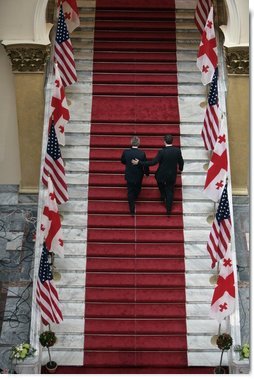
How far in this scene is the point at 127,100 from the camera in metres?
19.4

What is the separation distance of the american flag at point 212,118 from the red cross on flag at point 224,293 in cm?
326

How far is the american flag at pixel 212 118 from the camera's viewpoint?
17484mm

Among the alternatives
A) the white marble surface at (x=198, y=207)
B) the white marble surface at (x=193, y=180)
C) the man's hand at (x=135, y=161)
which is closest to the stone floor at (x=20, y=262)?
the white marble surface at (x=198, y=207)

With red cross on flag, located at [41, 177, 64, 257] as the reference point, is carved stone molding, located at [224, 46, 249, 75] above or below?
above

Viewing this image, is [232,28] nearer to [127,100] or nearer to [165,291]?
[127,100]

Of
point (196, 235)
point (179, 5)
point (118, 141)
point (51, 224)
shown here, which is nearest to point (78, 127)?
point (118, 141)

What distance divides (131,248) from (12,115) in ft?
15.3

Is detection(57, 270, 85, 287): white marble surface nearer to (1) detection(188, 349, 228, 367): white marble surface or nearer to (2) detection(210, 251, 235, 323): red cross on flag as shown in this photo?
(1) detection(188, 349, 228, 367): white marble surface

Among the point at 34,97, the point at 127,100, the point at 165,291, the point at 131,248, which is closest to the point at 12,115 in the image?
the point at 34,97

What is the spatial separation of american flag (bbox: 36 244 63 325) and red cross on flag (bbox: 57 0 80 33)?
20.0 feet

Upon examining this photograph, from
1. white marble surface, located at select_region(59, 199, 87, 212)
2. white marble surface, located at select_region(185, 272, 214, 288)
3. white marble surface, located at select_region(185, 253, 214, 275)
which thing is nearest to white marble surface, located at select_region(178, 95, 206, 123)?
white marble surface, located at select_region(59, 199, 87, 212)

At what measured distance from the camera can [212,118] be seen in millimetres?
17594

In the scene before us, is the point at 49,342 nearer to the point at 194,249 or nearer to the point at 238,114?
the point at 194,249

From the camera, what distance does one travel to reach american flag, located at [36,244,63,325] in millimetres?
15438
